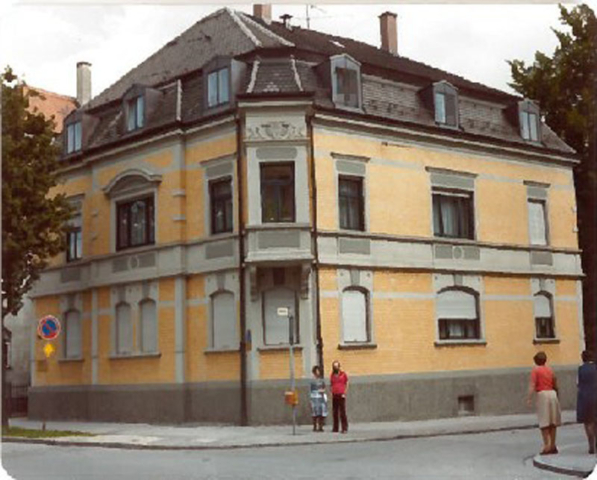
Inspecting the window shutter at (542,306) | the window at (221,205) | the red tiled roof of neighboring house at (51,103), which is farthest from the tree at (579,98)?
the red tiled roof of neighboring house at (51,103)

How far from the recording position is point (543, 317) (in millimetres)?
21562

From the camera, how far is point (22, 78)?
13.7 meters

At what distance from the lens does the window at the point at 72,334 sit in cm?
2392

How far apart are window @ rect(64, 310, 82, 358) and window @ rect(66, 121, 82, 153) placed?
4290 millimetres

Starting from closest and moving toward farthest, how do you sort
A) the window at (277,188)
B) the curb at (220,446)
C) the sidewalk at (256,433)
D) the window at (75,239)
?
the curb at (220,446)
the sidewalk at (256,433)
the window at (277,188)
the window at (75,239)

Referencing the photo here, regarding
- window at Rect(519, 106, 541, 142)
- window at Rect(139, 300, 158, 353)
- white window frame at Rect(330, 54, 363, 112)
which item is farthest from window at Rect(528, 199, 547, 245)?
window at Rect(139, 300, 158, 353)

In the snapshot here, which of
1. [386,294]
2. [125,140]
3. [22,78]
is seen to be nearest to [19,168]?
[125,140]

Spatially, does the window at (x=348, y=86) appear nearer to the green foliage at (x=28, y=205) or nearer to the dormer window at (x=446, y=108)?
the dormer window at (x=446, y=108)

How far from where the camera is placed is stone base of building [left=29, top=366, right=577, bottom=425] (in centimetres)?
2053

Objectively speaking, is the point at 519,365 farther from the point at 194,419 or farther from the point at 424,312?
the point at 194,419

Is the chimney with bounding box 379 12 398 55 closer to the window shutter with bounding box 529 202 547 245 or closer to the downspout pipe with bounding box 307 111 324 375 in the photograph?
the downspout pipe with bounding box 307 111 324 375

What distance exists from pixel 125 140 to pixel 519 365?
433 inches

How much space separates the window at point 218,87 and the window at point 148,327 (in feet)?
16.8

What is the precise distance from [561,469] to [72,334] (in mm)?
15234
